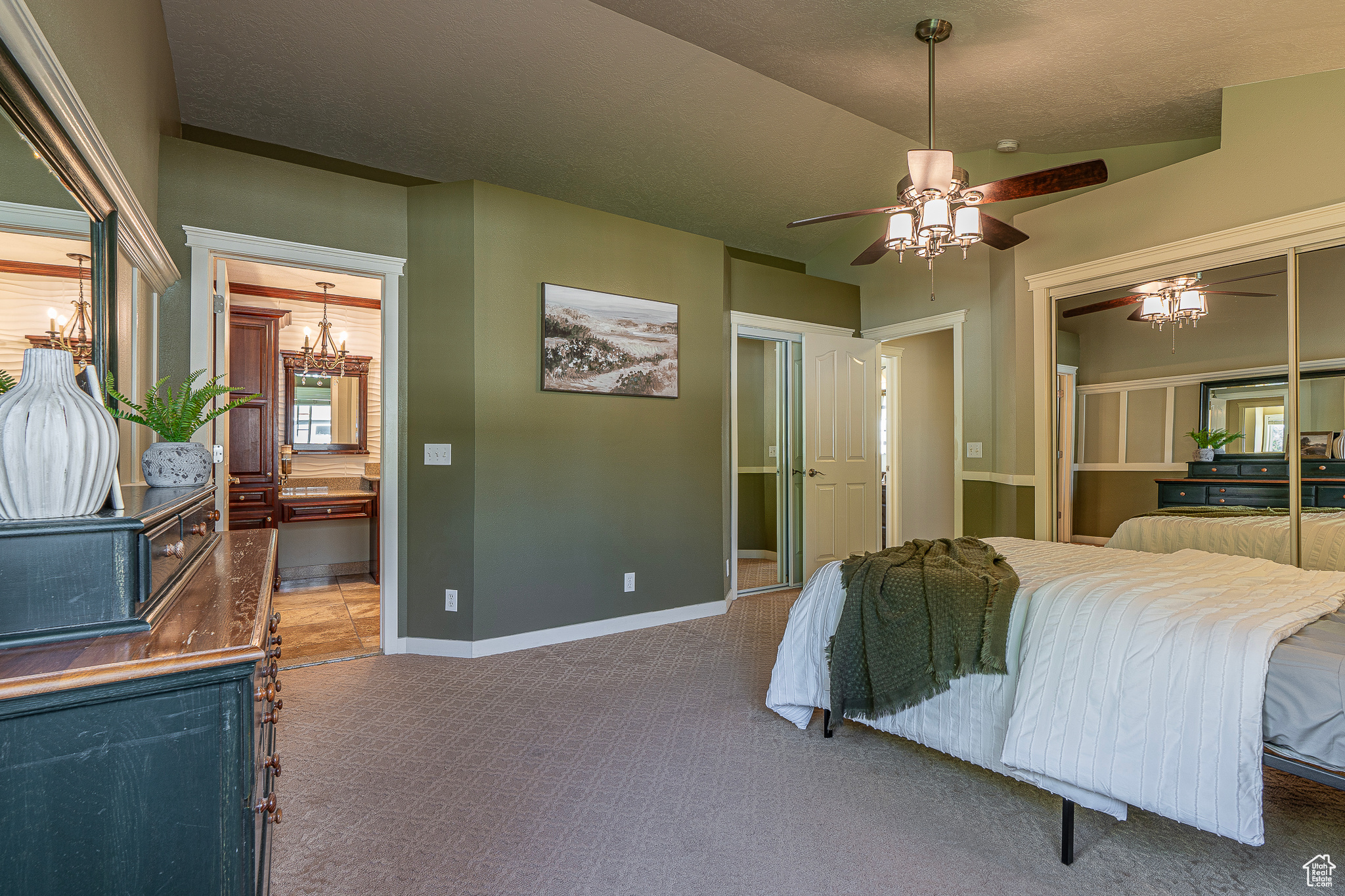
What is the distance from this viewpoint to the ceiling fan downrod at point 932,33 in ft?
9.06

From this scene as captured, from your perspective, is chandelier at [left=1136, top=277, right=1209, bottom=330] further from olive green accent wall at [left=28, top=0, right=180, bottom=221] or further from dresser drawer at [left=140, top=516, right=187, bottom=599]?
olive green accent wall at [left=28, top=0, right=180, bottom=221]

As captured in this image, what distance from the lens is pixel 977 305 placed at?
4.66 m

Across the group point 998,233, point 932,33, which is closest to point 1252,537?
point 998,233

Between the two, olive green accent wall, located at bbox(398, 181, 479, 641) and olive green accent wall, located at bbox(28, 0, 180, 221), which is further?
olive green accent wall, located at bbox(398, 181, 479, 641)

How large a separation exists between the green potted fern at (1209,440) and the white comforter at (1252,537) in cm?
35

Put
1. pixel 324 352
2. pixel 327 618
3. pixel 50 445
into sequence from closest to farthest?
pixel 50 445 < pixel 327 618 < pixel 324 352

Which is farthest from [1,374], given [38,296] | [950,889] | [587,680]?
[587,680]

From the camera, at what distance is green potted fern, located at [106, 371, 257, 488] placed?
6.24ft

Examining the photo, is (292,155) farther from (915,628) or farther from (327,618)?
(915,628)

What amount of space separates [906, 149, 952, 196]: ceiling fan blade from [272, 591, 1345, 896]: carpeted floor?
7.59 feet

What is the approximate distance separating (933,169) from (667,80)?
1767mm

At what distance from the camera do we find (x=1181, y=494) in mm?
3318

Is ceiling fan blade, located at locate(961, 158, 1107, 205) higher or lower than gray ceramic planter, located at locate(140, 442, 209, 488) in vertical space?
higher

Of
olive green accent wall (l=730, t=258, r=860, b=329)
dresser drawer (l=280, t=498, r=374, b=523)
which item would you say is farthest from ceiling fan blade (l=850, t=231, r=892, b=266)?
dresser drawer (l=280, t=498, r=374, b=523)
